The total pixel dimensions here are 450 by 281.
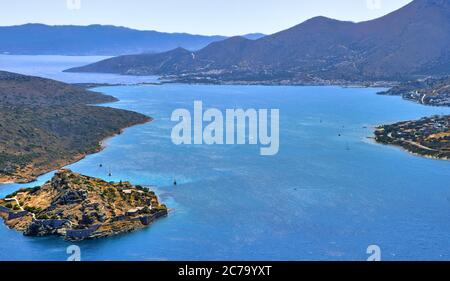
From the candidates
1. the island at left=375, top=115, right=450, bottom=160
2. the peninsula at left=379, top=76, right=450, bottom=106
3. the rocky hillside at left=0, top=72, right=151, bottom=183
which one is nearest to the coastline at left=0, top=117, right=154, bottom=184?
the rocky hillside at left=0, top=72, right=151, bottom=183

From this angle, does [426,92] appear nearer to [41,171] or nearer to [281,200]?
[281,200]

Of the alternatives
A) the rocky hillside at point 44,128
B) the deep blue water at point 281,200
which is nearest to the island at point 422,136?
the deep blue water at point 281,200

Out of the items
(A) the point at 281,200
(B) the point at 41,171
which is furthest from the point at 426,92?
(B) the point at 41,171

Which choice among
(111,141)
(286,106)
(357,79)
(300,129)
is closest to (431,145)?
(300,129)

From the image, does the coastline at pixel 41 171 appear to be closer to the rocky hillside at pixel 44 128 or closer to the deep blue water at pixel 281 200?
the rocky hillside at pixel 44 128

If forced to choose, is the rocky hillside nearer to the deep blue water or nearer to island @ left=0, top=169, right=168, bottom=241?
the deep blue water

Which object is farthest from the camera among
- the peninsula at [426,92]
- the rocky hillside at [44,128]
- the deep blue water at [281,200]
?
the peninsula at [426,92]

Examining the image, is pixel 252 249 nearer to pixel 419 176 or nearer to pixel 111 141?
pixel 419 176
